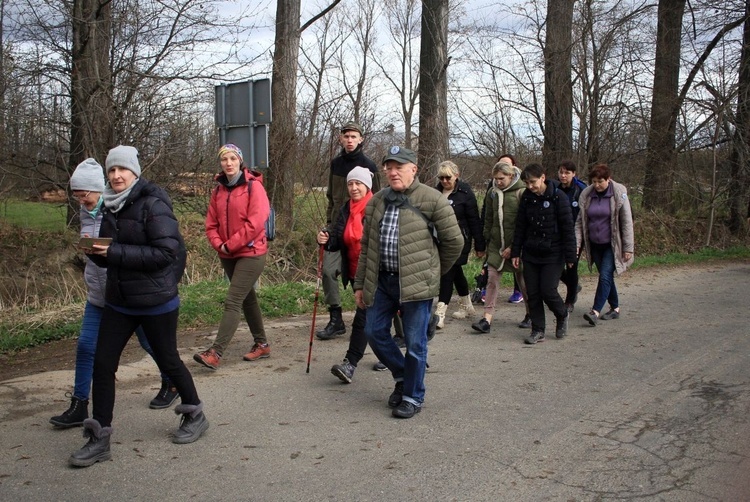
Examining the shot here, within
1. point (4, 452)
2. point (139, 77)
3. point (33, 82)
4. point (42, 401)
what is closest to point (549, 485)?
point (4, 452)

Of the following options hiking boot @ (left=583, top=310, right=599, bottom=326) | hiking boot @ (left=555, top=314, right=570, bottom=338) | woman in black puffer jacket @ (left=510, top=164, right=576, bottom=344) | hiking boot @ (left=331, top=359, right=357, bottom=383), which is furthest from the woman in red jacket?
hiking boot @ (left=583, top=310, right=599, bottom=326)

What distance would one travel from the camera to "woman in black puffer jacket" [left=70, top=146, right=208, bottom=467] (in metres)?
4.52

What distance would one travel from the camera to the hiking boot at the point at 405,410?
212 inches

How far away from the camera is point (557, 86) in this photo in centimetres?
1625

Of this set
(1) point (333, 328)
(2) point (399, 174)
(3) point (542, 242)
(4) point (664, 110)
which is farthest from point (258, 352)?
(4) point (664, 110)

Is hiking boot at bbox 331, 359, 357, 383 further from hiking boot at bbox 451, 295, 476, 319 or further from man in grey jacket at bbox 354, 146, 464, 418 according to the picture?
hiking boot at bbox 451, 295, 476, 319

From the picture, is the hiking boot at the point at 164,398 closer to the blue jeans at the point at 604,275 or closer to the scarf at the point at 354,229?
the scarf at the point at 354,229

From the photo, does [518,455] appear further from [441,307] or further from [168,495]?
[441,307]

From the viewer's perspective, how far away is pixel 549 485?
4273mm

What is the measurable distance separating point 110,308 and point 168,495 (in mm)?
1244

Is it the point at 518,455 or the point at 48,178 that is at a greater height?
the point at 48,178

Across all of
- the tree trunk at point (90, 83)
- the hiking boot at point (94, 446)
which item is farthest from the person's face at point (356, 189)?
the tree trunk at point (90, 83)

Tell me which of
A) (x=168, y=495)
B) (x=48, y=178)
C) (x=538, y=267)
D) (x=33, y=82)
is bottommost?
(x=168, y=495)

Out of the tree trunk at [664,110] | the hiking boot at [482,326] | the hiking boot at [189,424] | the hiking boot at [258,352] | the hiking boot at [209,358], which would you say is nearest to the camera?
the hiking boot at [189,424]
